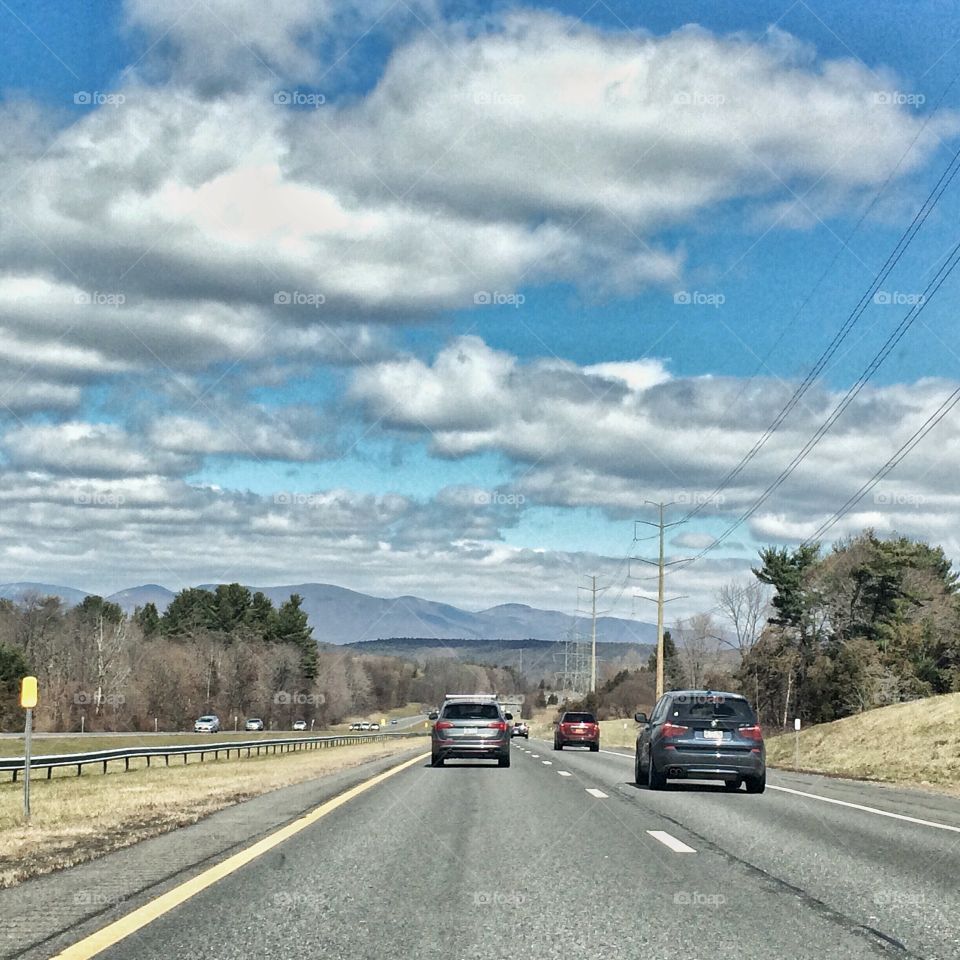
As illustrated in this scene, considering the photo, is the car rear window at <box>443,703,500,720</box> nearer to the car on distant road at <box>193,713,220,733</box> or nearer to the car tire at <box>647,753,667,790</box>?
the car tire at <box>647,753,667,790</box>

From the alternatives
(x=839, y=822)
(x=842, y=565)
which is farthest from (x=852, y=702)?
(x=839, y=822)

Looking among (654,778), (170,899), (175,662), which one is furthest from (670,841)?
(175,662)

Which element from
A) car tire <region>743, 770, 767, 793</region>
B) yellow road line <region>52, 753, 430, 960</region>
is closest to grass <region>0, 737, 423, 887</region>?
yellow road line <region>52, 753, 430, 960</region>

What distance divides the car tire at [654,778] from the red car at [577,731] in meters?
29.9

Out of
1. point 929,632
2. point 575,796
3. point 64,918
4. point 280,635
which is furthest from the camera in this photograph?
point 280,635

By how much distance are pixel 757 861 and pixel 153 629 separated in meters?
162

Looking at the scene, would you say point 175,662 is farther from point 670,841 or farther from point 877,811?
point 670,841

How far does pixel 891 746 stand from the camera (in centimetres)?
3897

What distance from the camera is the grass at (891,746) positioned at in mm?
32062

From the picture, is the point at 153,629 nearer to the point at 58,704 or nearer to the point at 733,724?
the point at 58,704

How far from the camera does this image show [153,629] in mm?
165000

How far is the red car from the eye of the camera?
50.2 m

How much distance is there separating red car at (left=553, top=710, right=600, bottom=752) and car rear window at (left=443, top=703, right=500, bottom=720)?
68.7 feet

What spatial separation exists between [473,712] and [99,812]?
572 inches
